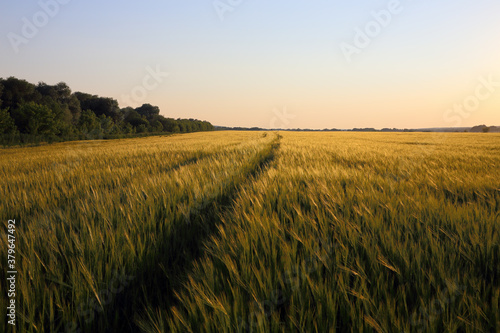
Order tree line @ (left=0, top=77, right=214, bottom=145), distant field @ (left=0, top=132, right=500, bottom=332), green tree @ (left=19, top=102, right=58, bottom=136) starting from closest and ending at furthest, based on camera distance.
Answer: distant field @ (left=0, top=132, right=500, bottom=332), tree line @ (left=0, top=77, right=214, bottom=145), green tree @ (left=19, top=102, right=58, bottom=136)

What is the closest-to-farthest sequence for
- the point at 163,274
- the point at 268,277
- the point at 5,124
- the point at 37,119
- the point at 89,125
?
the point at 268,277, the point at 163,274, the point at 5,124, the point at 37,119, the point at 89,125

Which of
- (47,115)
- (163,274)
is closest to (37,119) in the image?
(47,115)

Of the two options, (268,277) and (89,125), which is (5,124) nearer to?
(89,125)

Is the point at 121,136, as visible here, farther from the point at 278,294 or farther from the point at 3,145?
the point at 278,294

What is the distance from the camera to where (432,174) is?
144 inches

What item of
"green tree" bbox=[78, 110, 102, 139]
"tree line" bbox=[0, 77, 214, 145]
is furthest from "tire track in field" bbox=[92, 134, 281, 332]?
"green tree" bbox=[78, 110, 102, 139]

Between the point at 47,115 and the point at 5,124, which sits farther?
the point at 47,115

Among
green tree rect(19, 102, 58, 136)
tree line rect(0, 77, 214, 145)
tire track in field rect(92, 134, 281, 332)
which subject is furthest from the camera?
green tree rect(19, 102, 58, 136)

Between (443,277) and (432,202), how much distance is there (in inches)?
47.2

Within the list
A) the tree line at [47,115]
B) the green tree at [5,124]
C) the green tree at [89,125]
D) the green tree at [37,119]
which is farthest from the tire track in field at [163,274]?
the green tree at [89,125]

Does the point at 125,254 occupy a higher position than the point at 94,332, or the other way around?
the point at 125,254

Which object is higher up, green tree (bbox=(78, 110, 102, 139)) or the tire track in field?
green tree (bbox=(78, 110, 102, 139))

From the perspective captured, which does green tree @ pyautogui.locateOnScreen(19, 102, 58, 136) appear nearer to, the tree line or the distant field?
the tree line

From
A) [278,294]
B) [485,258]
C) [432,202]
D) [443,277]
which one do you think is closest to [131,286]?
[278,294]
